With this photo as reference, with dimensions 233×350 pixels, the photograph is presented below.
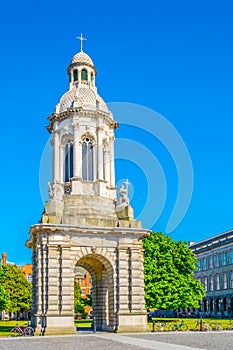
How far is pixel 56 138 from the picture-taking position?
168 feet

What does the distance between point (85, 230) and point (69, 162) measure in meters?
9.09

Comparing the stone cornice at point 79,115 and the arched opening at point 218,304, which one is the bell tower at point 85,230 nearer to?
the stone cornice at point 79,115

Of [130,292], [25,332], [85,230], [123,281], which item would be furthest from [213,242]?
[25,332]

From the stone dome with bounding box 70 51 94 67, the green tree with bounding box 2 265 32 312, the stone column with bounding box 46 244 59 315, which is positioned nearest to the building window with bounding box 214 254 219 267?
the green tree with bounding box 2 265 32 312

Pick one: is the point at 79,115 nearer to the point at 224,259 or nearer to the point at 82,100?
the point at 82,100

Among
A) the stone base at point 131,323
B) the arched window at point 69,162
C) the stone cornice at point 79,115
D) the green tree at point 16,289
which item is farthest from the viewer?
the green tree at point 16,289

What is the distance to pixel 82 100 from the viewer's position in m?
51.6

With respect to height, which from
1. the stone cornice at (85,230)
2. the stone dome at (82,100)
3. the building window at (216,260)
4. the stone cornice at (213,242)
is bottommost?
the building window at (216,260)

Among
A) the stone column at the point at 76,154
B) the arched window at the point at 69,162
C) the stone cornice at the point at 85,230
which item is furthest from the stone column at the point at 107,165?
the stone cornice at the point at 85,230

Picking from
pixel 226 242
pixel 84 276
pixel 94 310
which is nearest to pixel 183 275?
pixel 94 310

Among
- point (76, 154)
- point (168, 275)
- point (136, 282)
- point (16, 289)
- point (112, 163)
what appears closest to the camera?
point (136, 282)

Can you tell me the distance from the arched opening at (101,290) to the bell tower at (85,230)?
8 cm

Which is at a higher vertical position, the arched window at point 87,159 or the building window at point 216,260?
the arched window at point 87,159

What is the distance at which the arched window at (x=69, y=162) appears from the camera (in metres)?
49.6
